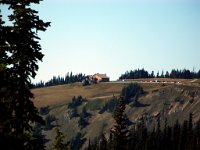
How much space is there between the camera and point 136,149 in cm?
15638

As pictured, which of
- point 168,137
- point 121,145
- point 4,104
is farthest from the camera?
point 168,137

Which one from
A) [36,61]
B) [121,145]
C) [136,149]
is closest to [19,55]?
[36,61]

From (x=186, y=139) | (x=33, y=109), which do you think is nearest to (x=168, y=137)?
(x=186, y=139)

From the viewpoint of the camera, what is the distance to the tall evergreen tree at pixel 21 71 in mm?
23375

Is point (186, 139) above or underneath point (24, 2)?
underneath

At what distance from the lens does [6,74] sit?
23172 millimetres

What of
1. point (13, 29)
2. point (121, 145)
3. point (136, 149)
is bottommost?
point (136, 149)

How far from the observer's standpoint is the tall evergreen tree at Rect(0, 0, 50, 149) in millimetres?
23375

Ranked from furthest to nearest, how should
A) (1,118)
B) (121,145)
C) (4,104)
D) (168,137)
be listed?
(168,137) → (121,145) → (4,104) → (1,118)

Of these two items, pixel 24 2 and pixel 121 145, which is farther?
pixel 121 145

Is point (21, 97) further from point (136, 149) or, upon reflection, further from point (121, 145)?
point (136, 149)

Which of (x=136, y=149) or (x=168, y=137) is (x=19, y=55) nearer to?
(x=136, y=149)

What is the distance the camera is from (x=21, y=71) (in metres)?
24.6

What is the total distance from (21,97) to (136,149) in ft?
447
